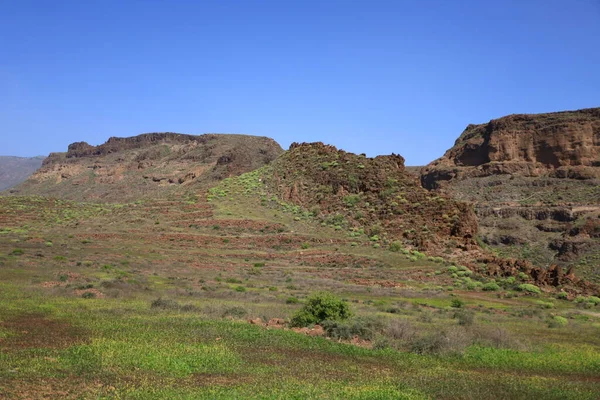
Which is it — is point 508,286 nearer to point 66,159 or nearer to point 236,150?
point 236,150

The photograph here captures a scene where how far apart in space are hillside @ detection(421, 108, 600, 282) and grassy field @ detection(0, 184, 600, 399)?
38.9 meters

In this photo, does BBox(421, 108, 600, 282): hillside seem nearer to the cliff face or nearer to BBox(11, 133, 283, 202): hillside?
the cliff face

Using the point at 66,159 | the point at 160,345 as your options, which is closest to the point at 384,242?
the point at 160,345

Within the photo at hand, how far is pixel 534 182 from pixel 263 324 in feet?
366

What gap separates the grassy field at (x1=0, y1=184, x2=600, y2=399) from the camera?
10438mm

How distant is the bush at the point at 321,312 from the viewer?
18406 mm

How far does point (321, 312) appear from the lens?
1875 cm

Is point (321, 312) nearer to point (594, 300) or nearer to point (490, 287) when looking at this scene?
point (490, 287)

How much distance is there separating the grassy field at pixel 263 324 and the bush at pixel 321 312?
0.69 meters

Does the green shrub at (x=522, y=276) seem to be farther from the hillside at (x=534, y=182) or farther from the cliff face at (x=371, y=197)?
the hillside at (x=534, y=182)

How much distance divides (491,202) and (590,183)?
19.8m

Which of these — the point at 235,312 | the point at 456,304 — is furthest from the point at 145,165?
the point at 235,312

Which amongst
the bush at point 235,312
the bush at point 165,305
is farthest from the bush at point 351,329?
the bush at point 165,305

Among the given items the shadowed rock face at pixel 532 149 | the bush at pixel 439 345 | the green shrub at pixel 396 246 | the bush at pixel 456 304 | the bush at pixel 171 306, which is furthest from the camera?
the shadowed rock face at pixel 532 149
